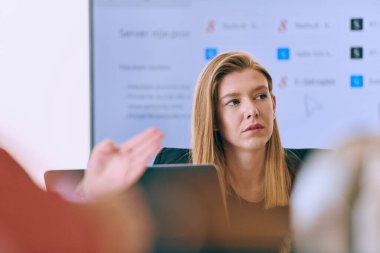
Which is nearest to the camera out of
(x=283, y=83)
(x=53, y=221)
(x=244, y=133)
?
(x=53, y=221)

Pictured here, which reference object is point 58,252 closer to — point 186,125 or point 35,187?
point 35,187

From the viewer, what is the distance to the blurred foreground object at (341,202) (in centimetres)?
12

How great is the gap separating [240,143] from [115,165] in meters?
1.07

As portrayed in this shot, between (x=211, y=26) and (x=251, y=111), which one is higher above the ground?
(x=211, y=26)

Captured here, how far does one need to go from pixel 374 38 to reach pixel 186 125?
25.2 inches

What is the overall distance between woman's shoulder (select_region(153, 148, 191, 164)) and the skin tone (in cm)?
15

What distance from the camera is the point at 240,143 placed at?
122 cm

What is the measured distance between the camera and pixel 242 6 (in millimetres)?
1810

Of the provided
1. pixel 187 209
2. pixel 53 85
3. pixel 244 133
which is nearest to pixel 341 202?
pixel 187 209

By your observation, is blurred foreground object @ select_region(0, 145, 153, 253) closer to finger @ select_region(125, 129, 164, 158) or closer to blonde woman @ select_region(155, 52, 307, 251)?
finger @ select_region(125, 129, 164, 158)

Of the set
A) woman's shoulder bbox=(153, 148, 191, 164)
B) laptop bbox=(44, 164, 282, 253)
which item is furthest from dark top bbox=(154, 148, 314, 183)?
laptop bbox=(44, 164, 282, 253)

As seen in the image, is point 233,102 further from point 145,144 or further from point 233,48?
point 145,144

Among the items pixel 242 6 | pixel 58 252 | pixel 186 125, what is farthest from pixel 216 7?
pixel 58 252

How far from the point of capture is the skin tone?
1.21 m
